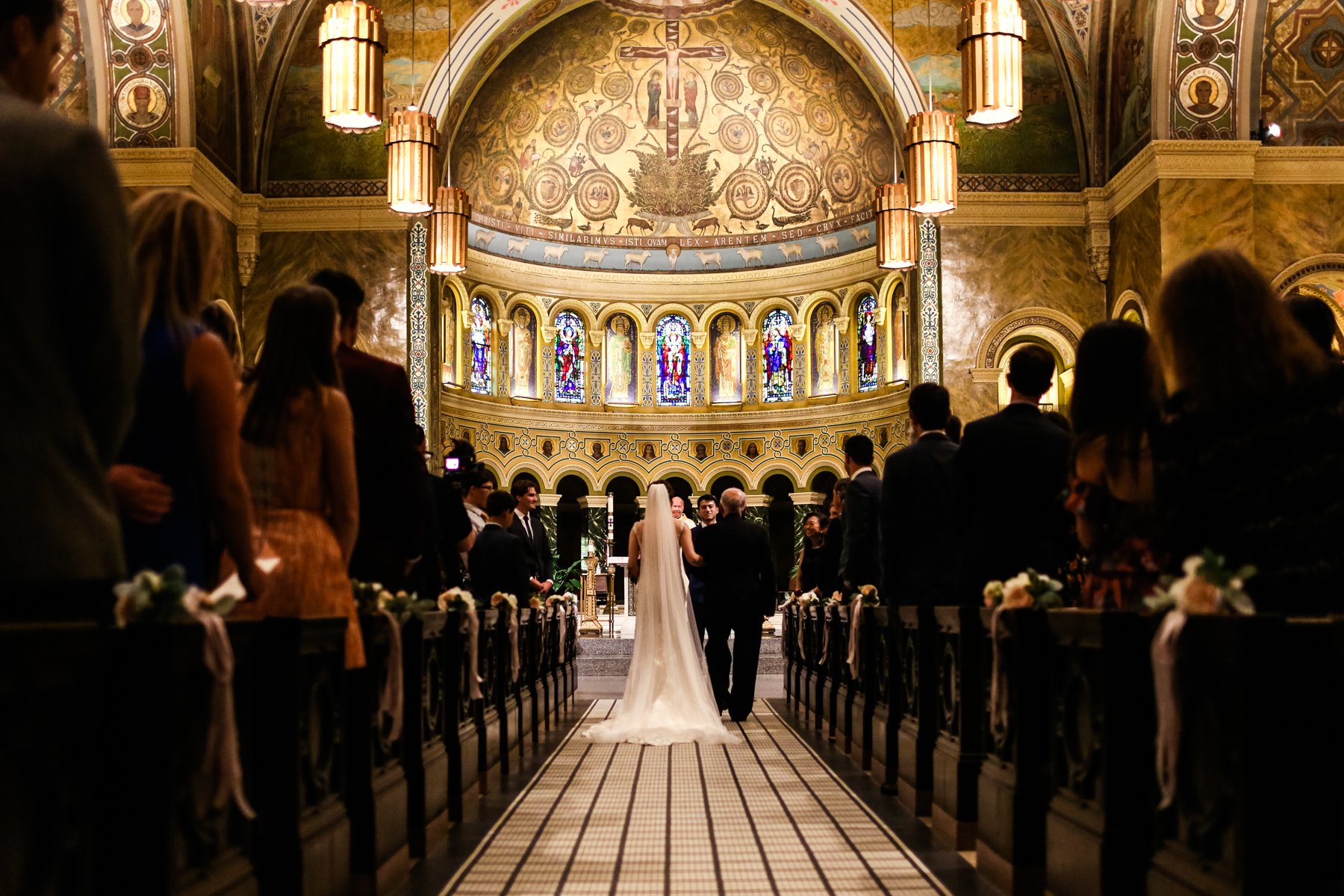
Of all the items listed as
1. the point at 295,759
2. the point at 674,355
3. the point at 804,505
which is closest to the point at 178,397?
the point at 295,759

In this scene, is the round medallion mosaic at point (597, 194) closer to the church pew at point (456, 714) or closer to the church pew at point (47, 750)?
the church pew at point (456, 714)

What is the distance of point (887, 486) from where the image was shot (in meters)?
6.76

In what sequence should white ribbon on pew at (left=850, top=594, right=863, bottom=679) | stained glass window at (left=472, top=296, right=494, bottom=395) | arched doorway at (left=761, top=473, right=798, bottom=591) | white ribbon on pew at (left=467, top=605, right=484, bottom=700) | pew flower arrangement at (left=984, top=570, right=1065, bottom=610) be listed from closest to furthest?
pew flower arrangement at (left=984, top=570, right=1065, bottom=610), white ribbon on pew at (left=467, top=605, right=484, bottom=700), white ribbon on pew at (left=850, top=594, right=863, bottom=679), stained glass window at (left=472, top=296, right=494, bottom=395), arched doorway at (left=761, top=473, right=798, bottom=591)

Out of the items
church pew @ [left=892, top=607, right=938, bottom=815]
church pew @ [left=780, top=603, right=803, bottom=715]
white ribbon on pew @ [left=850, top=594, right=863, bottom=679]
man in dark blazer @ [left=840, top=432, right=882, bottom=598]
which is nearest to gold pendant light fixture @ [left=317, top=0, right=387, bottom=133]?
church pew @ [left=780, top=603, right=803, bottom=715]

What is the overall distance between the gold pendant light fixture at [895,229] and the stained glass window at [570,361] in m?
9.70

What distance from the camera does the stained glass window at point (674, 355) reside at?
28391 mm

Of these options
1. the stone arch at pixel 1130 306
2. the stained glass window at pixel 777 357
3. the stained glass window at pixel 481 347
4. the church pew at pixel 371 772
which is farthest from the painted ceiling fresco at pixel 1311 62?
the church pew at pixel 371 772

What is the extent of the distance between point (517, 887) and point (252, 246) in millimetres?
16607

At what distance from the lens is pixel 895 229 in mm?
19281

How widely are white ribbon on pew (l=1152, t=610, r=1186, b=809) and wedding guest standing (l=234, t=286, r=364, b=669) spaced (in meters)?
2.32

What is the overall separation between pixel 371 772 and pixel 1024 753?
7.10ft

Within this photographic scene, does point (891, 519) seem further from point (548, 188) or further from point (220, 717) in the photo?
point (548, 188)

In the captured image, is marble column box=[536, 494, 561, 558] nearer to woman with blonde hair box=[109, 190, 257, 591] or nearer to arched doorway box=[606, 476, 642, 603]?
arched doorway box=[606, 476, 642, 603]

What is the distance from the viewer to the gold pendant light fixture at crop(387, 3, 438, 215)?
17.0 meters
